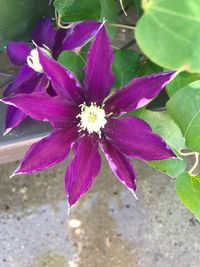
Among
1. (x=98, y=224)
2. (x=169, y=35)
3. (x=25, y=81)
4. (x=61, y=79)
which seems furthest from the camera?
(x=98, y=224)

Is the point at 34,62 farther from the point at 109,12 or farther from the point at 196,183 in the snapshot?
the point at 196,183

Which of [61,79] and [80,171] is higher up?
[61,79]

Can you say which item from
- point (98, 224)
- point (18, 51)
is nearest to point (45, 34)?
point (18, 51)

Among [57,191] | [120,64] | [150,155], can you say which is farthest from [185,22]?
[57,191]

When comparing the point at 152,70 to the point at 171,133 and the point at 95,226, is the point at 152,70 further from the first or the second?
the point at 95,226

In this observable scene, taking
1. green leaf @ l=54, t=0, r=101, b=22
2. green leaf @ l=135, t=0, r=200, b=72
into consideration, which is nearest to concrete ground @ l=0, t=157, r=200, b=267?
green leaf @ l=54, t=0, r=101, b=22

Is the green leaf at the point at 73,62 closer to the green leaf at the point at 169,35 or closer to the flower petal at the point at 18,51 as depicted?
the flower petal at the point at 18,51
